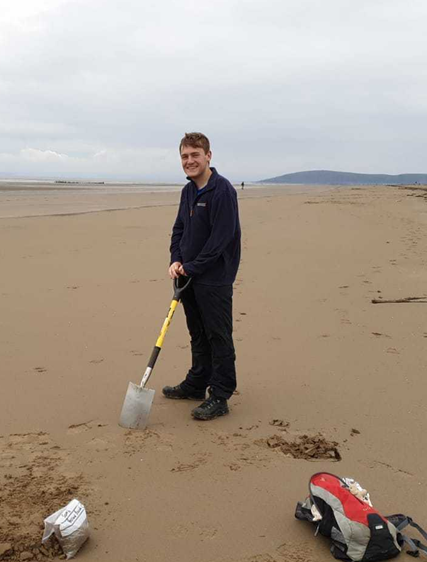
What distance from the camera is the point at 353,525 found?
2189 mm

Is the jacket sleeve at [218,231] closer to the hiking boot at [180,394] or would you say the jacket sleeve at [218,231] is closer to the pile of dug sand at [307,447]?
the hiking boot at [180,394]

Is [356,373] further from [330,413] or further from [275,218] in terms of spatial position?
[275,218]

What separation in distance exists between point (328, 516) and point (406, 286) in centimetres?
525

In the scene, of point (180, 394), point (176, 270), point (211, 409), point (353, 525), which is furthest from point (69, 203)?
point (353, 525)

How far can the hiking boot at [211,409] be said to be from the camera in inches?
135

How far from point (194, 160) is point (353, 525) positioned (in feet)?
7.48

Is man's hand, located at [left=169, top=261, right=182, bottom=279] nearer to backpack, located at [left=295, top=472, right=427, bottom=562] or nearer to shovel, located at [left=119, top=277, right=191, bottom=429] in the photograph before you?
shovel, located at [left=119, top=277, right=191, bottom=429]

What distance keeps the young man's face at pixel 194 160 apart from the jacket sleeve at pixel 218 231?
22 cm

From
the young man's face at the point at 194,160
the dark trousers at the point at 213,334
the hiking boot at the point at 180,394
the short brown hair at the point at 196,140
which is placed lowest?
the hiking boot at the point at 180,394

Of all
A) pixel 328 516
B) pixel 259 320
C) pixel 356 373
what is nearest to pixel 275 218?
pixel 259 320

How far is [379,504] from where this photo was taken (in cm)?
253

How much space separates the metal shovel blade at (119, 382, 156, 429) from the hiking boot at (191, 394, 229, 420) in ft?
1.19

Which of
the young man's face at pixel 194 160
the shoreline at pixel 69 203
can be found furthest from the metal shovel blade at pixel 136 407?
the shoreline at pixel 69 203

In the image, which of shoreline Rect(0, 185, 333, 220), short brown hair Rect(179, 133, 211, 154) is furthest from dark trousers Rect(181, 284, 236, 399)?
shoreline Rect(0, 185, 333, 220)
